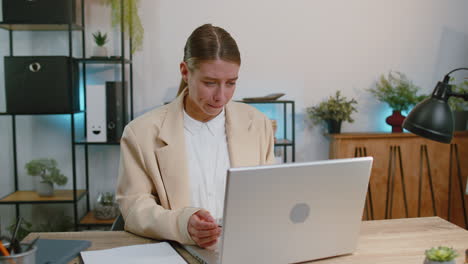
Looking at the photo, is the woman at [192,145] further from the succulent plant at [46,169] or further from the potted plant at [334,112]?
the succulent plant at [46,169]

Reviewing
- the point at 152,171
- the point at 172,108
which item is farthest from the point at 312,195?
the point at 172,108

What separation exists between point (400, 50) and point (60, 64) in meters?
2.36

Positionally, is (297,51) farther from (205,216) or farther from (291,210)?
(291,210)

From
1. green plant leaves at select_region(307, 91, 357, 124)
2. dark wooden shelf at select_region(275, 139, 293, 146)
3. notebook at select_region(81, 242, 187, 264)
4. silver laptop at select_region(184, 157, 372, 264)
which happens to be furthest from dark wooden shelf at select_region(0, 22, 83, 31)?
silver laptop at select_region(184, 157, 372, 264)

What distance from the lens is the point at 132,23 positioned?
2977mm

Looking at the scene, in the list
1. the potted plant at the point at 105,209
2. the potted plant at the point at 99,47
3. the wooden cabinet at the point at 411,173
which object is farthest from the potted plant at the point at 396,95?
the potted plant at the point at 105,209

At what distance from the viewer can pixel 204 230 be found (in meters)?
1.22

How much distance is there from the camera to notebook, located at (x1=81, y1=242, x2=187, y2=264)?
1174mm

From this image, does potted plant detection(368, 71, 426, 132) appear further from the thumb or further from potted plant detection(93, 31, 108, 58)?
the thumb

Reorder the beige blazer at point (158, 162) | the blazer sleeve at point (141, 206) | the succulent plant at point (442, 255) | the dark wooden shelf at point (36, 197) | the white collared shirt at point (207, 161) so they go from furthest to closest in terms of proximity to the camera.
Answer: the dark wooden shelf at point (36, 197) → the white collared shirt at point (207, 161) → the beige blazer at point (158, 162) → the blazer sleeve at point (141, 206) → the succulent plant at point (442, 255)

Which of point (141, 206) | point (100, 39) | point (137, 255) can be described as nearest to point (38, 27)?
point (100, 39)

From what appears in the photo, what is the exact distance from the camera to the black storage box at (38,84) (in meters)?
2.84

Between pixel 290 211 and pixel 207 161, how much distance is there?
0.69 metres

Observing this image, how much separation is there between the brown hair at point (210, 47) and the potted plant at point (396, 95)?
1971mm
